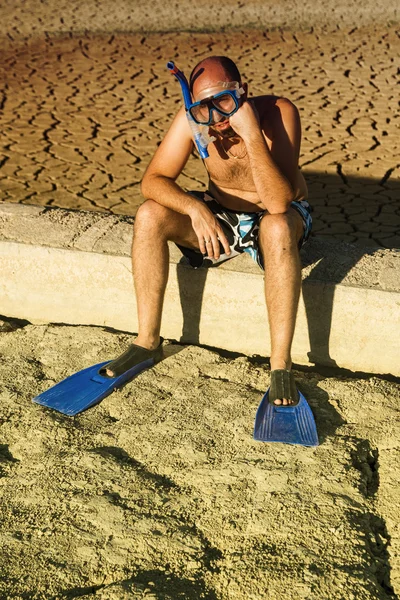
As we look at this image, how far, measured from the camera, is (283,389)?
3059 mm

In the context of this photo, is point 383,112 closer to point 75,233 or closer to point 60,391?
point 75,233

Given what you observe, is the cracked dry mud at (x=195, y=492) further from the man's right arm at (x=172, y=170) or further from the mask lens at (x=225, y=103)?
the mask lens at (x=225, y=103)

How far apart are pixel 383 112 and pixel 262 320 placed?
4002 millimetres

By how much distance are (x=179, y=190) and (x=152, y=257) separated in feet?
0.96

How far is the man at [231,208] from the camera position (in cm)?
312

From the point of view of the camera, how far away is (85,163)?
6.10 metres

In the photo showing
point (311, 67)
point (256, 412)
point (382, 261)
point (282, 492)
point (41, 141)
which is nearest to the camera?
point (282, 492)

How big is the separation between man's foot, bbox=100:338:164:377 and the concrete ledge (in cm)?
30

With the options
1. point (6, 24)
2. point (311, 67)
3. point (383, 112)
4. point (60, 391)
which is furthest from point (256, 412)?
point (6, 24)

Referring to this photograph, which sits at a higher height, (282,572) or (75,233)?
(75,233)

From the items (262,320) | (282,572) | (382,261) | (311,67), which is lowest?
(282,572)

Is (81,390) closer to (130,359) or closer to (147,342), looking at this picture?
(130,359)

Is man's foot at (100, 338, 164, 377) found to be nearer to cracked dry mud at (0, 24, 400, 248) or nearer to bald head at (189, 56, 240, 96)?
bald head at (189, 56, 240, 96)

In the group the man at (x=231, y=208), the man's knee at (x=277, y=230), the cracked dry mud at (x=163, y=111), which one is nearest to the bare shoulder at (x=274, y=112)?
the man at (x=231, y=208)
